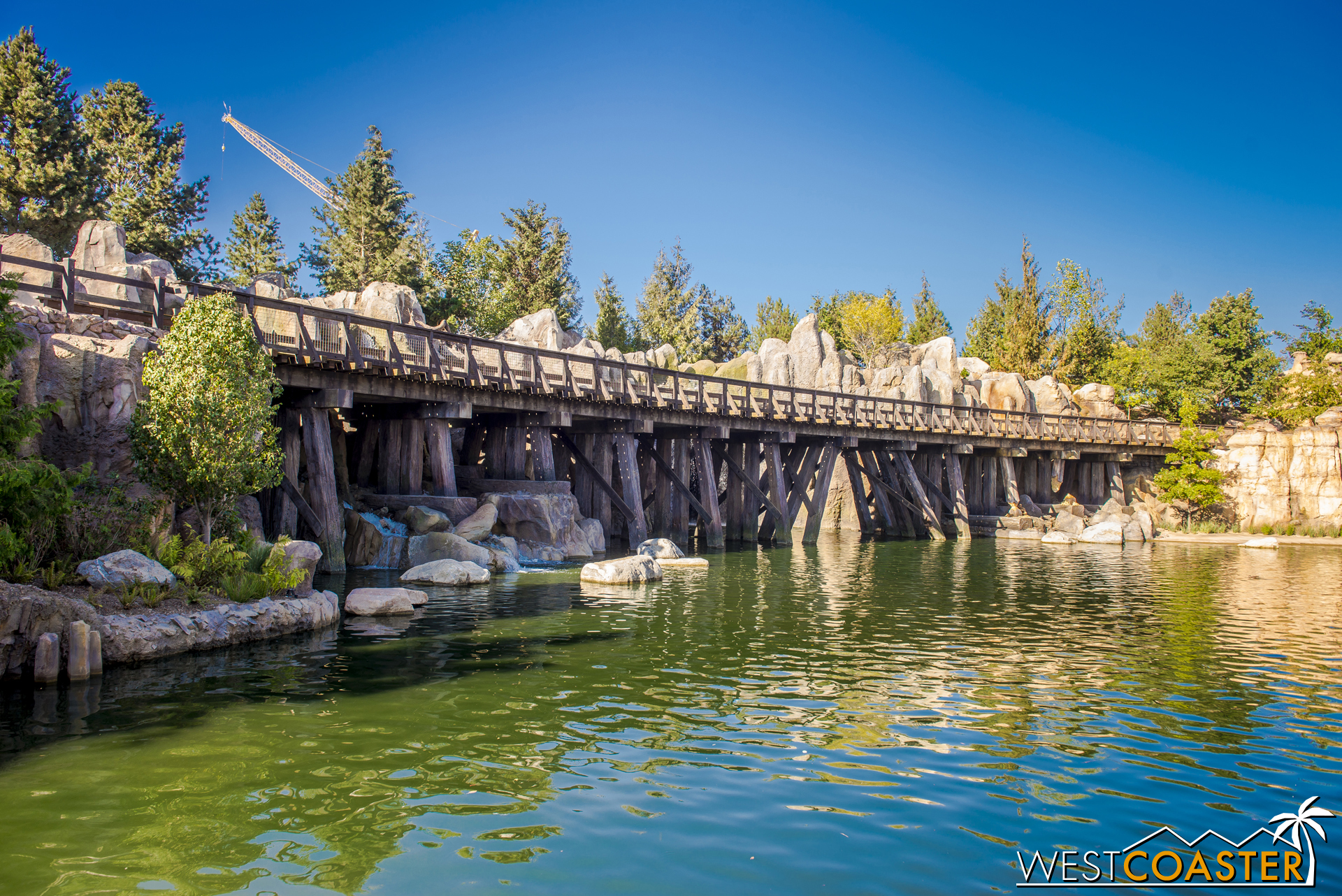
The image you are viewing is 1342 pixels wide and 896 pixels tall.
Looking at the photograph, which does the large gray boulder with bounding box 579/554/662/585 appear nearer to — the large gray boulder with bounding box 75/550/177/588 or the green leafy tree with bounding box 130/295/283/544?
the green leafy tree with bounding box 130/295/283/544

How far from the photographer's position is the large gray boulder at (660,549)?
73.5 ft

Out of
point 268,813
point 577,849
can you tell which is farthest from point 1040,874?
point 268,813

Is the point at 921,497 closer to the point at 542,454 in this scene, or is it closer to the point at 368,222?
the point at 542,454

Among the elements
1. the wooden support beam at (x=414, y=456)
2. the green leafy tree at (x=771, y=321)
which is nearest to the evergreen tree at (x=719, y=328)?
the green leafy tree at (x=771, y=321)

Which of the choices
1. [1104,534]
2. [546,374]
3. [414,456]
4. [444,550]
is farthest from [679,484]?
[1104,534]

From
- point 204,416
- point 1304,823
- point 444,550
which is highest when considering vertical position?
point 204,416

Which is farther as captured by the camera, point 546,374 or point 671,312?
point 671,312

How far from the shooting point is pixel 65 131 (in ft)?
118

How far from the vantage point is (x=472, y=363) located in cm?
2136

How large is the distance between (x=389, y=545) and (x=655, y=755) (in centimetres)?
1431

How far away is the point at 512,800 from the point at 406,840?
85 centimetres

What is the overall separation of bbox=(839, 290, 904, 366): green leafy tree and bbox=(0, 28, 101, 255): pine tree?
1941 inches

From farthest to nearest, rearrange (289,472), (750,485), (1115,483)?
1. (1115,483)
2. (750,485)
3. (289,472)

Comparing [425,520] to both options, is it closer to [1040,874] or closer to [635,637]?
[635,637]
